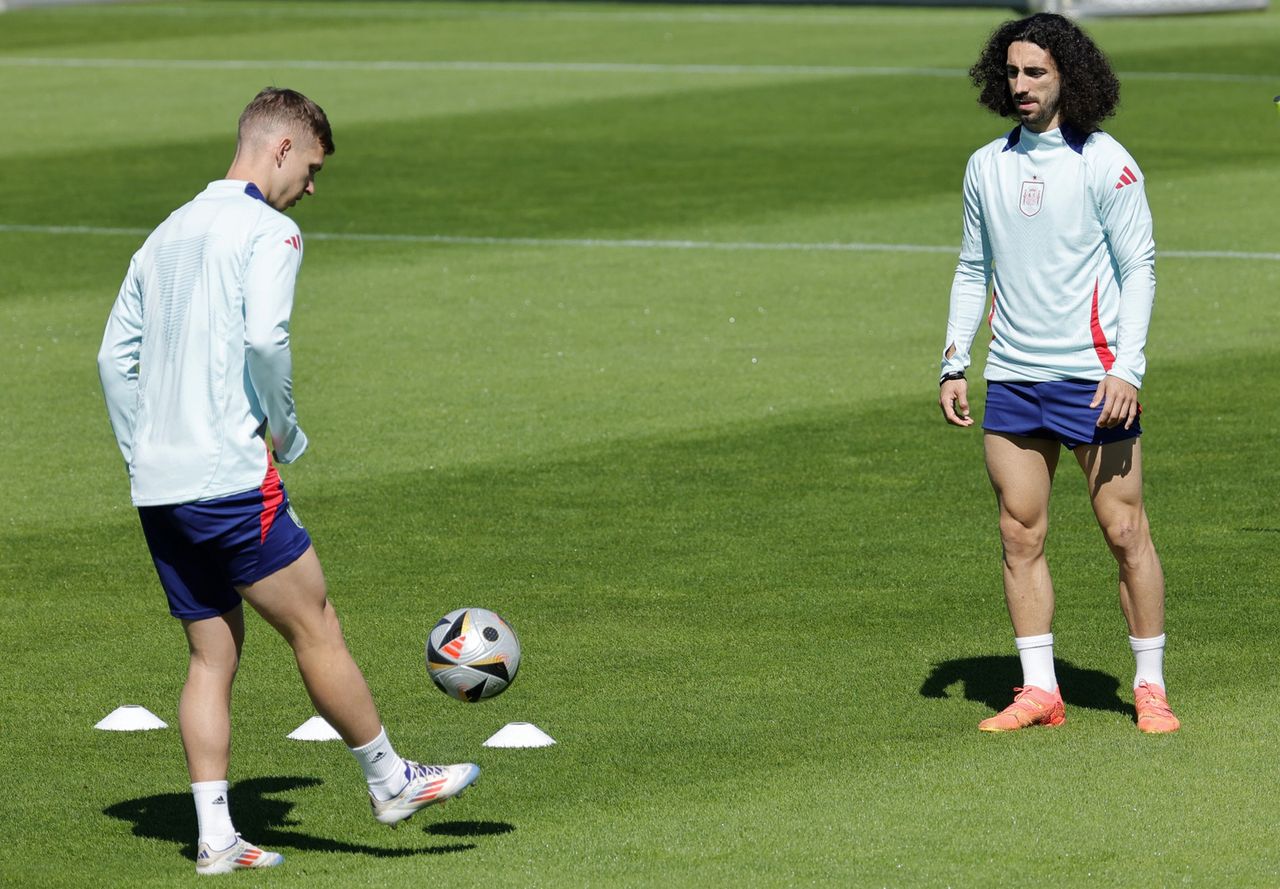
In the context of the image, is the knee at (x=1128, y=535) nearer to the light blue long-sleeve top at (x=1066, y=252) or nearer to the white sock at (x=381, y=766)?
the light blue long-sleeve top at (x=1066, y=252)

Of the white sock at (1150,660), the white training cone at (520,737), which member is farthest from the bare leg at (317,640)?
the white sock at (1150,660)

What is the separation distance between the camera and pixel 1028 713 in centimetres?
766

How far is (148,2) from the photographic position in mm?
50094

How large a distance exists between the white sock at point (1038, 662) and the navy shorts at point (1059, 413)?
697mm

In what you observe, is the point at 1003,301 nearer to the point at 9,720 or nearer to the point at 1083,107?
the point at 1083,107

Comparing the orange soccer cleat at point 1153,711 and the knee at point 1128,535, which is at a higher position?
the knee at point 1128,535

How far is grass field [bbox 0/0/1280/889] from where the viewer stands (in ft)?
22.2

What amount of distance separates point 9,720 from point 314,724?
1.09 meters

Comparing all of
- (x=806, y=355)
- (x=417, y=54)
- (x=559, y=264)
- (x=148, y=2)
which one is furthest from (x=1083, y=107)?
(x=148, y=2)

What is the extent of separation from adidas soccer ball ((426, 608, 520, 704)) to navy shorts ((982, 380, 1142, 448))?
174 cm

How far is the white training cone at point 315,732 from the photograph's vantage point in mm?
7719

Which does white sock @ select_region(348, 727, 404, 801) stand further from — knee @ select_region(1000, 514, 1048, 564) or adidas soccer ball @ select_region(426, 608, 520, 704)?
knee @ select_region(1000, 514, 1048, 564)

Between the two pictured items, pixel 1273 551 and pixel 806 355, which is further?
pixel 806 355

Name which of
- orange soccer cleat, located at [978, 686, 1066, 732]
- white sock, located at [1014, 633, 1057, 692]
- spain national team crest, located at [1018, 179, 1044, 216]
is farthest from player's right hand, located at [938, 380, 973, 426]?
orange soccer cleat, located at [978, 686, 1066, 732]
